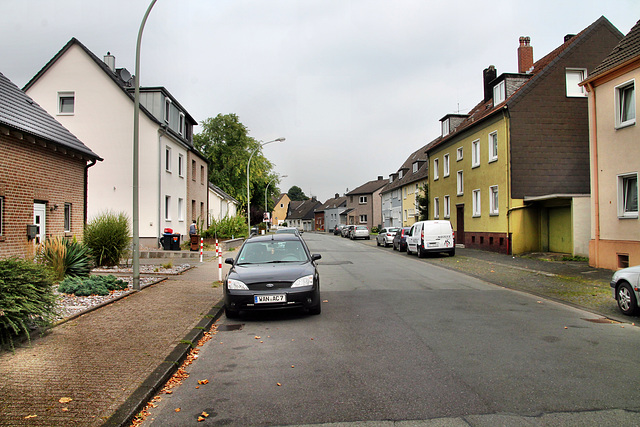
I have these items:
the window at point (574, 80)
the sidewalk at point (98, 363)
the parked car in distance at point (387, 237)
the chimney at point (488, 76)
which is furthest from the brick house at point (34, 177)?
the chimney at point (488, 76)

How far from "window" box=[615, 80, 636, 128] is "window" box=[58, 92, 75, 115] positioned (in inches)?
923

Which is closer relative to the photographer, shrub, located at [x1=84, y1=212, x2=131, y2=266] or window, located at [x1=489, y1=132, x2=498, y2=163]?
shrub, located at [x1=84, y1=212, x2=131, y2=266]

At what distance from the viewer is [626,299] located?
328 inches

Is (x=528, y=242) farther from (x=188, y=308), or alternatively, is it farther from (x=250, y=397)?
A: (x=250, y=397)

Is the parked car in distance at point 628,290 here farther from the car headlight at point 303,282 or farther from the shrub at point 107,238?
the shrub at point 107,238

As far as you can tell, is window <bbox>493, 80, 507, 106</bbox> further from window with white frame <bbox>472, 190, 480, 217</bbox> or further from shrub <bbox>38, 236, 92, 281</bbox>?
shrub <bbox>38, 236, 92, 281</bbox>

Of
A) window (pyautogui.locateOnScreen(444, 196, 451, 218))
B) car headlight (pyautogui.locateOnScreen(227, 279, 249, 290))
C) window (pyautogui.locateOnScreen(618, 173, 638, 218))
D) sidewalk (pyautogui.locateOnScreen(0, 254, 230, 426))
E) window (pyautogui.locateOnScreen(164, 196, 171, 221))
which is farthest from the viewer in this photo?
window (pyautogui.locateOnScreen(444, 196, 451, 218))

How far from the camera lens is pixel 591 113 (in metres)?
15.9

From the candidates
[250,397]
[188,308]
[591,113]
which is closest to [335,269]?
[188,308]

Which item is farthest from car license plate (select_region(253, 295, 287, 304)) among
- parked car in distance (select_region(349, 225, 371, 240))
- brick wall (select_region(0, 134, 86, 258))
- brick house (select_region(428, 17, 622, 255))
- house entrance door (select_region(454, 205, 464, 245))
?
parked car in distance (select_region(349, 225, 371, 240))

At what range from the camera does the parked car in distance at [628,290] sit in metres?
8.04

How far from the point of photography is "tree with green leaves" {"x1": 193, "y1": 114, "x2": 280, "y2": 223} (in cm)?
5375

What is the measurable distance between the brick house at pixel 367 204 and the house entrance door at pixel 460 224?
4157 centimetres

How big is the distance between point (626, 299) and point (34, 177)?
1387 cm
